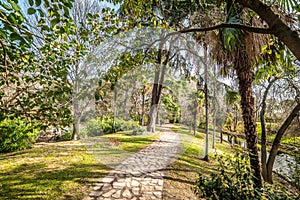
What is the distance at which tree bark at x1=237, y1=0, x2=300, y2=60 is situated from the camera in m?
1.03

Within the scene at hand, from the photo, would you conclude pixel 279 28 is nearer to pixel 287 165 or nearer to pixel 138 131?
pixel 287 165

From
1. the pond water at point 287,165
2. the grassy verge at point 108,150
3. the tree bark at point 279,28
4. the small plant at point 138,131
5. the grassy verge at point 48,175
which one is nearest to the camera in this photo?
the tree bark at point 279,28

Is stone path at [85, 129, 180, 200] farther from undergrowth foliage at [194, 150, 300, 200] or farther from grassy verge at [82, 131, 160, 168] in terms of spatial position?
undergrowth foliage at [194, 150, 300, 200]

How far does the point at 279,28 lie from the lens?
3.58 feet

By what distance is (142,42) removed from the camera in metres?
3.97

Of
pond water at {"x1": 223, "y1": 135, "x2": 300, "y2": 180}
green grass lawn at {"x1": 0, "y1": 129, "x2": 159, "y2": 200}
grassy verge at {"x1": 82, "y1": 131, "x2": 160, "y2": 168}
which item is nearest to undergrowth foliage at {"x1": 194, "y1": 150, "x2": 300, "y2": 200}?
pond water at {"x1": 223, "y1": 135, "x2": 300, "y2": 180}

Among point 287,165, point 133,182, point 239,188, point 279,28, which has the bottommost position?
point 133,182

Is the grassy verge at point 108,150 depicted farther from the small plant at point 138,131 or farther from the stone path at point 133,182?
the small plant at point 138,131

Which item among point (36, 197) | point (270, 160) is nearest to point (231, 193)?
point (36, 197)

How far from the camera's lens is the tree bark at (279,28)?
1.03 meters

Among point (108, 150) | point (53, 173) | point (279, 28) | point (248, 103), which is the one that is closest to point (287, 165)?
point (248, 103)

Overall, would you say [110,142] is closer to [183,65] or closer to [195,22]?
[183,65]

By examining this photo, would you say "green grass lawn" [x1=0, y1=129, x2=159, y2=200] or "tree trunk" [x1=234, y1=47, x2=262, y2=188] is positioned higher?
"tree trunk" [x1=234, y1=47, x2=262, y2=188]

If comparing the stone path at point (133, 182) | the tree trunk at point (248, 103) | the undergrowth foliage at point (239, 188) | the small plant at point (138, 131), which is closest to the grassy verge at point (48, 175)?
the stone path at point (133, 182)
